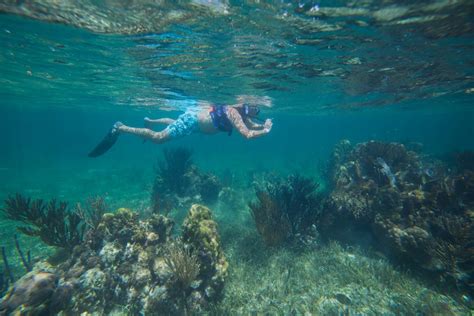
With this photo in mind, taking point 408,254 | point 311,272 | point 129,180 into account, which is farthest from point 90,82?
point 408,254

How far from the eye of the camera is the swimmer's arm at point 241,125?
9.66 m

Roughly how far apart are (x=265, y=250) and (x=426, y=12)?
9818 millimetres

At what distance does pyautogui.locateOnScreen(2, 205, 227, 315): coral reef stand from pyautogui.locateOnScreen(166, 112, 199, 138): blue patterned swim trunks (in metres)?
6.51

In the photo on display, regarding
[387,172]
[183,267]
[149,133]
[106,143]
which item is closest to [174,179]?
[149,133]

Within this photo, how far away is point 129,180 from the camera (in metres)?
25.5

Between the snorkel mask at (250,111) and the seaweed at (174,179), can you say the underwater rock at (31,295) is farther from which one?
the snorkel mask at (250,111)

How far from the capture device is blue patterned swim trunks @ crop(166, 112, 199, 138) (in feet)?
42.6

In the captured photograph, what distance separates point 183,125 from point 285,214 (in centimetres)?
722

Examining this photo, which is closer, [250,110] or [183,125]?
[250,110]

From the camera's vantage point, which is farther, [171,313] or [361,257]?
[361,257]

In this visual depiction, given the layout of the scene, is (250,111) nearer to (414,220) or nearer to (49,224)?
(414,220)

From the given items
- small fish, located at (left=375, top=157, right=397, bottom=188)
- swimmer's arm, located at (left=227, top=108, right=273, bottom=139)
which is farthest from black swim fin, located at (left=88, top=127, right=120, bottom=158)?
small fish, located at (left=375, top=157, right=397, bottom=188)

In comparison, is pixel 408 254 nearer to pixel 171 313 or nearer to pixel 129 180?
pixel 171 313

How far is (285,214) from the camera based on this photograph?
387 inches
